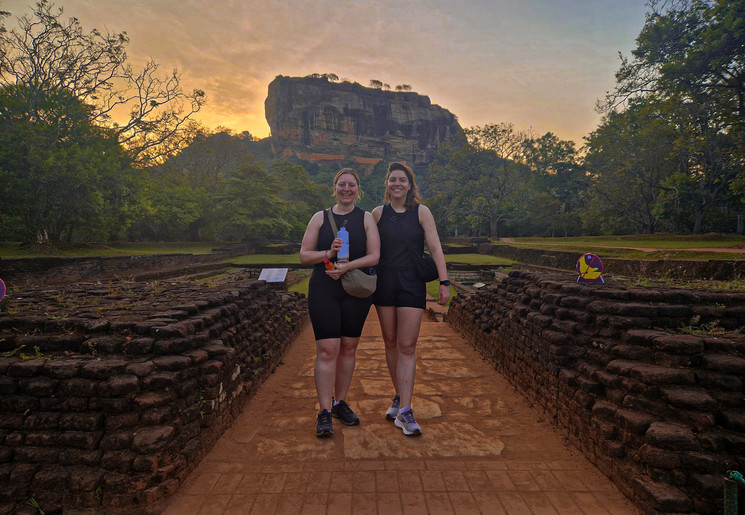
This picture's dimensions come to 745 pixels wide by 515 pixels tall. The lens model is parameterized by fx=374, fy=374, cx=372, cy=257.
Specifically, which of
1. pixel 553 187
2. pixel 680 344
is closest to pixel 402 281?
pixel 680 344

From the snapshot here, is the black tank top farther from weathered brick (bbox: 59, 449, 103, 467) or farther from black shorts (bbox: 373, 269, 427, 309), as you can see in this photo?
weathered brick (bbox: 59, 449, 103, 467)

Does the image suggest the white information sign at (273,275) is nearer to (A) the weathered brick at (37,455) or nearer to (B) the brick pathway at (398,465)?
(B) the brick pathway at (398,465)

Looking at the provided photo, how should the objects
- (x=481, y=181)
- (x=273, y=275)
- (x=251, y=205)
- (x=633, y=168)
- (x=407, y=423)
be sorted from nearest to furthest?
(x=407, y=423) → (x=273, y=275) → (x=633, y=168) → (x=251, y=205) → (x=481, y=181)

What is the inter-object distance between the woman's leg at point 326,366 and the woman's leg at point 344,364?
0.28 ft

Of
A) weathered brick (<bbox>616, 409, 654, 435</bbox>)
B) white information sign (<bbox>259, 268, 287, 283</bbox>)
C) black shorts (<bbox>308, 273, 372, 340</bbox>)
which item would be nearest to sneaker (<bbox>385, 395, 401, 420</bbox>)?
black shorts (<bbox>308, 273, 372, 340</bbox>)

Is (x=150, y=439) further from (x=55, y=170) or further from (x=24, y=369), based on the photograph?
(x=55, y=170)

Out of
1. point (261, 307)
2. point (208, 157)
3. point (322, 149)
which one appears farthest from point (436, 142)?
point (261, 307)

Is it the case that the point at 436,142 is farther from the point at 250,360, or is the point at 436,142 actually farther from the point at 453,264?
the point at 250,360

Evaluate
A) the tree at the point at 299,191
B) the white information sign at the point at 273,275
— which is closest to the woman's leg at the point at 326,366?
the white information sign at the point at 273,275

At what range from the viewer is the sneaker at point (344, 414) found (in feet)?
10.5

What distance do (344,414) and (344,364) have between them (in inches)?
18.0

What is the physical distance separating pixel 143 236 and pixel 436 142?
9435 centimetres

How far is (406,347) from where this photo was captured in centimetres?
311

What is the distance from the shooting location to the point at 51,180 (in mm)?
15727
